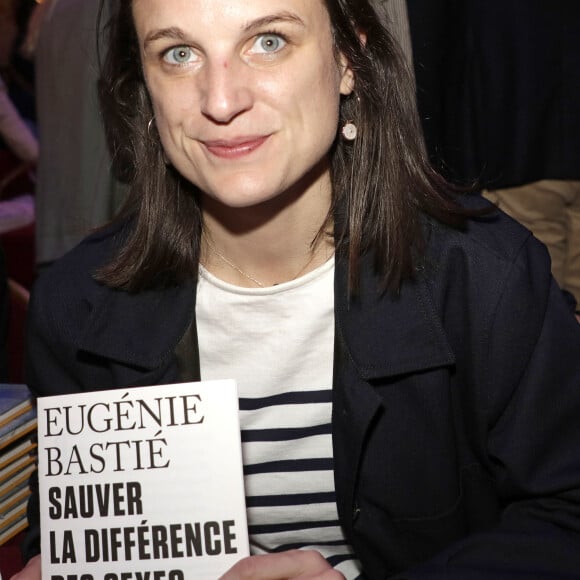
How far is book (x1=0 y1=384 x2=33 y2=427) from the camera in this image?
1577 millimetres

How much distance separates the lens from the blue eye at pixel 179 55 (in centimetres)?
140

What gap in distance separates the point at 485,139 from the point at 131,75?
3.55ft

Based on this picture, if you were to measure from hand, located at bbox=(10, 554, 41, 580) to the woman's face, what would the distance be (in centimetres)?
63

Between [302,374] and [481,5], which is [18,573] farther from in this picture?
[481,5]

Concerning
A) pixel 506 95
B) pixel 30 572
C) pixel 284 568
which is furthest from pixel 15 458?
pixel 506 95

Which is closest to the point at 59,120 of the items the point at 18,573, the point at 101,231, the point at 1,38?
the point at 101,231

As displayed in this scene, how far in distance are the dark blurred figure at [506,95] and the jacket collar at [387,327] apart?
0.77 meters

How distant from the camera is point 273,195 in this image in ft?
4.73

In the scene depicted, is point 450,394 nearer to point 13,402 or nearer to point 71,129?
point 13,402

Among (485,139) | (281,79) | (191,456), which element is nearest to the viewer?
(191,456)

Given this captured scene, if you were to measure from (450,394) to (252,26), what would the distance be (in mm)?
663

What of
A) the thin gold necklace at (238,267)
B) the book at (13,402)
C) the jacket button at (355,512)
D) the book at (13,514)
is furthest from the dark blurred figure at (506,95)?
the book at (13,514)

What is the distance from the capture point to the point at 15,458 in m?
1.58

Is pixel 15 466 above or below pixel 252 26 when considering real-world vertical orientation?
below
